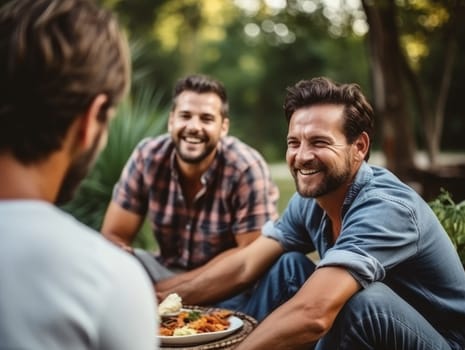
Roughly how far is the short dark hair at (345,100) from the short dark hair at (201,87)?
1486 mm

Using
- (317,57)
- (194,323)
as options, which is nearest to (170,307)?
(194,323)

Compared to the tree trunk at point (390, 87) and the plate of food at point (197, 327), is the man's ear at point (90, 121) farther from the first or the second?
the tree trunk at point (390, 87)

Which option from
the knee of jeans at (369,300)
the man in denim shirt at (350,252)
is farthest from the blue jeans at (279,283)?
the knee of jeans at (369,300)

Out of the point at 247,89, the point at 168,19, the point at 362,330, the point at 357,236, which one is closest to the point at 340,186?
the point at 357,236

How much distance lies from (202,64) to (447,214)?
3011cm

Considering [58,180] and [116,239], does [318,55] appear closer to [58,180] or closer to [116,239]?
[116,239]

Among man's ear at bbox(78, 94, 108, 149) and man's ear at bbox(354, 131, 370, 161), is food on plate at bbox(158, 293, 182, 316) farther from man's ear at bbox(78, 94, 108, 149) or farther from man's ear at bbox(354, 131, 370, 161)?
man's ear at bbox(78, 94, 108, 149)

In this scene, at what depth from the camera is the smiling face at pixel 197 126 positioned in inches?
160

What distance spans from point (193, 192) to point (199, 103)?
58cm

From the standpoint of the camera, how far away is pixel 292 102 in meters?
2.90

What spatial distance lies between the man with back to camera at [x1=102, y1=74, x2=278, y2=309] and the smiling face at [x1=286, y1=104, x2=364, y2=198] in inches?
42.5

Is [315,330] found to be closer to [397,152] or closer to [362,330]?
[362,330]

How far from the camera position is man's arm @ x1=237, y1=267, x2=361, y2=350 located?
89.6 inches

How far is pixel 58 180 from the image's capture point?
114cm
